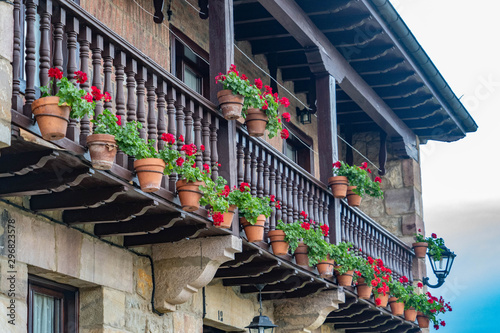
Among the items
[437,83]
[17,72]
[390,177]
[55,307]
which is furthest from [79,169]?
[390,177]

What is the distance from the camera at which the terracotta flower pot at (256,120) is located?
741cm

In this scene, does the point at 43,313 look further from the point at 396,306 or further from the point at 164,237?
the point at 396,306

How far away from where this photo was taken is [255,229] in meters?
7.19

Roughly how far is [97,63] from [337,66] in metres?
4.97

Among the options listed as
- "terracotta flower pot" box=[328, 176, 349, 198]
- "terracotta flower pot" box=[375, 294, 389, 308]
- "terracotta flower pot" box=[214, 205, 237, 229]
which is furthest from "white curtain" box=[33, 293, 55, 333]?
"terracotta flower pot" box=[375, 294, 389, 308]

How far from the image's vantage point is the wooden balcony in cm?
519

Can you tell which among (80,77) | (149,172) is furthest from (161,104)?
(80,77)

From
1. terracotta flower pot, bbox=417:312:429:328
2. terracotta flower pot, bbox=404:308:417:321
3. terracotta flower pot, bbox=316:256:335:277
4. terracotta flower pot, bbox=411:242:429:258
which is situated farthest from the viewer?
terracotta flower pot, bbox=411:242:429:258

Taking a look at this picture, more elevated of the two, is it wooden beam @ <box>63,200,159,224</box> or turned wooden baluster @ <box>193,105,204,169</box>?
turned wooden baluster @ <box>193,105,204,169</box>

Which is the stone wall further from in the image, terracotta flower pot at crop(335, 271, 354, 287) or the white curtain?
terracotta flower pot at crop(335, 271, 354, 287)

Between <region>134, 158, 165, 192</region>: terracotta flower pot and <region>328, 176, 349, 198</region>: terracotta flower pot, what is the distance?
12.2ft

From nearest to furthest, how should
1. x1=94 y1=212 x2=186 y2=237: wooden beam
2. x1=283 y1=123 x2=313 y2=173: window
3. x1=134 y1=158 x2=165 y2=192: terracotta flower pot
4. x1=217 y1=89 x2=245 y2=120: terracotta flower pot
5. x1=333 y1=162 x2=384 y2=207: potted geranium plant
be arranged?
1. x1=134 y1=158 x2=165 y2=192: terracotta flower pot
2. x1=94 y1=212 x2=186 y2=237: wooden beam
3. x1=217 y1=89 x2=245 y2=120: terracotta flower pot
4. x1=333 y1=162 x2=384 y2=207: potted geranium plant
5. x1=283 y1=123 x2=313 y2=173: window

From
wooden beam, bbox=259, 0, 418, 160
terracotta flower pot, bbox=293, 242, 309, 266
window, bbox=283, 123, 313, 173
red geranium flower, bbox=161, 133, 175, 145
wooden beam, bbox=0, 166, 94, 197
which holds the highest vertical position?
wooden beam, bbox=259, 0, 418, 160

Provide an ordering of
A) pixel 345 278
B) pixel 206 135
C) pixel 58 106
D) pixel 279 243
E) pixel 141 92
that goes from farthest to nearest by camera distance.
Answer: pixel 345 278
pixel 279 243
pixel 206 135
pixel 141 92
pixel 58 106
